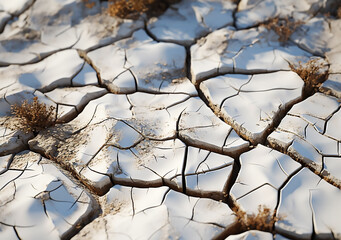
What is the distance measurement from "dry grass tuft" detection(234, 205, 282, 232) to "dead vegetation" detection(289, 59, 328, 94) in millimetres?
1308

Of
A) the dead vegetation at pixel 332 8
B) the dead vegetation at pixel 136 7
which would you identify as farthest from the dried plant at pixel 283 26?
the dead vegetation at pixel 136 7

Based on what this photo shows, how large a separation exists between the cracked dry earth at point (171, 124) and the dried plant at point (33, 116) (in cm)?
8

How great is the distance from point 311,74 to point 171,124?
1.30 meters

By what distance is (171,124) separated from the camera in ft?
9.53

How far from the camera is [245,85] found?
3.19 metres

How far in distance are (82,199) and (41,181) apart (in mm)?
336

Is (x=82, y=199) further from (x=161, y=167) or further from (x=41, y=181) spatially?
(x=161, y=167)

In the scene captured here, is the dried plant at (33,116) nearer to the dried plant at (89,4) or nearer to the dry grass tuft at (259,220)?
the dried plant at (89,4)

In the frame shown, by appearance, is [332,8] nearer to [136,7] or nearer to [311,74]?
[311,74]

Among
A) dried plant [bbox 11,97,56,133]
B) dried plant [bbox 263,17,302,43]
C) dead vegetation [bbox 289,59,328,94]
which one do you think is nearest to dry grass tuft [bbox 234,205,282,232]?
dead vegetation [bbox 289,59,328,94]

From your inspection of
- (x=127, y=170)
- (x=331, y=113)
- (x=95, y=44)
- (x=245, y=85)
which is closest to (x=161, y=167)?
(x=127, y=170)

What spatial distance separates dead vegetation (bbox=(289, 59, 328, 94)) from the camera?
3.12 metres

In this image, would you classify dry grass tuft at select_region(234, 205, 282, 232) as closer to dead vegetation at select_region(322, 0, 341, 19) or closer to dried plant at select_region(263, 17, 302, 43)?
dried plant at select_region(263, 17, 302, 43)

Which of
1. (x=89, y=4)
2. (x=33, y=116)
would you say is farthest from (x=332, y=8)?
(x=33, y=116)
